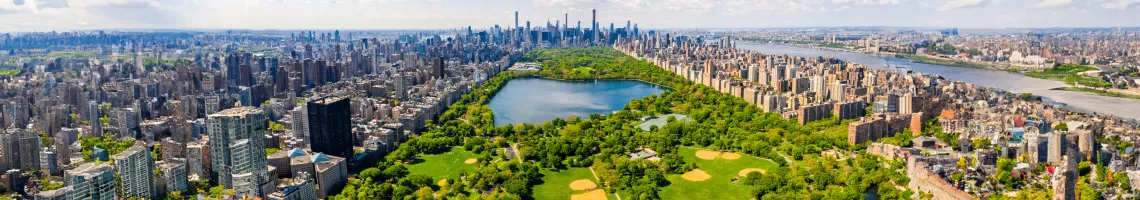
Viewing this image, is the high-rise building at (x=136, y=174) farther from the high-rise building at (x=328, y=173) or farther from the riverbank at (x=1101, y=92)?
the riverbank at (x=1101, y=92)

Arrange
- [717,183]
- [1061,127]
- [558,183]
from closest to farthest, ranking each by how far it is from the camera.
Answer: [717,183] → [558,183] → [1061,127]

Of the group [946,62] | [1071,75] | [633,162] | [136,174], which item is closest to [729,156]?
[633,162]

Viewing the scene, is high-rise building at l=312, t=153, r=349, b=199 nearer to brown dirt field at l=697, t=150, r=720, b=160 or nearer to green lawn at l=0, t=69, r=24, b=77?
brown dirt field at l=697, t=150, r=720, b=160

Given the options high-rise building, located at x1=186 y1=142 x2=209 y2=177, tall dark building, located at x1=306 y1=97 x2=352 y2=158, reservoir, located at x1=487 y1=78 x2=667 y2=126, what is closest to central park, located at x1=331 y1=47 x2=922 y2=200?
tall dark building, located at x1=306 y1=97 x2=352 y2=158

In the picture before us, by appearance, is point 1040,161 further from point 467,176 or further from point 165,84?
point 165,84

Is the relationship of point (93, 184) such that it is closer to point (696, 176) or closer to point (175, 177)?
point (175, 177)

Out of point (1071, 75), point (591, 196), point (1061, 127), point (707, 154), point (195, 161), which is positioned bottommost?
point (591, 196)

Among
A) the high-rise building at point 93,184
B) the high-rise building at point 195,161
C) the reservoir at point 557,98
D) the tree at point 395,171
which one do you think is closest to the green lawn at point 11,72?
the reservoir at point 557,98
